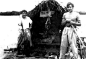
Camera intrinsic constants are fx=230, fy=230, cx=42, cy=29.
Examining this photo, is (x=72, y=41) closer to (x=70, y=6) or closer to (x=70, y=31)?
(x=70, y=31)

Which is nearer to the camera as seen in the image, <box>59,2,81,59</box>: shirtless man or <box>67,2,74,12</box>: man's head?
<box>67,2,74,12</box>: man's head

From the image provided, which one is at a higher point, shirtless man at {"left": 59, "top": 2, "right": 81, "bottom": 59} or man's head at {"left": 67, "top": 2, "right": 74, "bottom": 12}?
man's head at {"left": 67, "top": 2, "right": 74, "bottom": 12}

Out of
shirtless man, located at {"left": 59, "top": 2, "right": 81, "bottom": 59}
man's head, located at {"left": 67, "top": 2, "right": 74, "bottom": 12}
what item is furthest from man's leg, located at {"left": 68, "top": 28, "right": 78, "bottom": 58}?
man's head, located at {"left": 67, "top": 2, "right": 74, "bottom": 12}

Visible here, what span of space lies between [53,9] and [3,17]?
793 centimetres

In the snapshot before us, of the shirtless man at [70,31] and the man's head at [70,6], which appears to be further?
the shirtless man at [70,31]

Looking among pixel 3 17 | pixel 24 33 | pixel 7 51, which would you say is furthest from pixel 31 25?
pixel 3 17

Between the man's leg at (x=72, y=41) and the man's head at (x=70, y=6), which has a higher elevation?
the man's head at (x=70, y=6)

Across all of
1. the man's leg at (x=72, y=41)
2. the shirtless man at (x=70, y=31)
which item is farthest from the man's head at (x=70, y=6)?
the man's leg at (x=72, y=41)

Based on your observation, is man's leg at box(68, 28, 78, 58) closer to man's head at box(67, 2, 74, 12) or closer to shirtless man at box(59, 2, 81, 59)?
shirtless man at box(59, 2, 81, 59)

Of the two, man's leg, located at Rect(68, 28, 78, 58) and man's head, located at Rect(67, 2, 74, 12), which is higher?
man's head, located at Rect(67, 2, 74, 12)

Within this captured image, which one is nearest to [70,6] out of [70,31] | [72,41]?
[70,31]

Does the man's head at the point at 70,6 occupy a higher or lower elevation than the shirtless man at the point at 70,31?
higher

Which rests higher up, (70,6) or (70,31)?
(70,6)

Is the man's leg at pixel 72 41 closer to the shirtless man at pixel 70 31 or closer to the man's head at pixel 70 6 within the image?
the shirtless man at pixel 70 31
